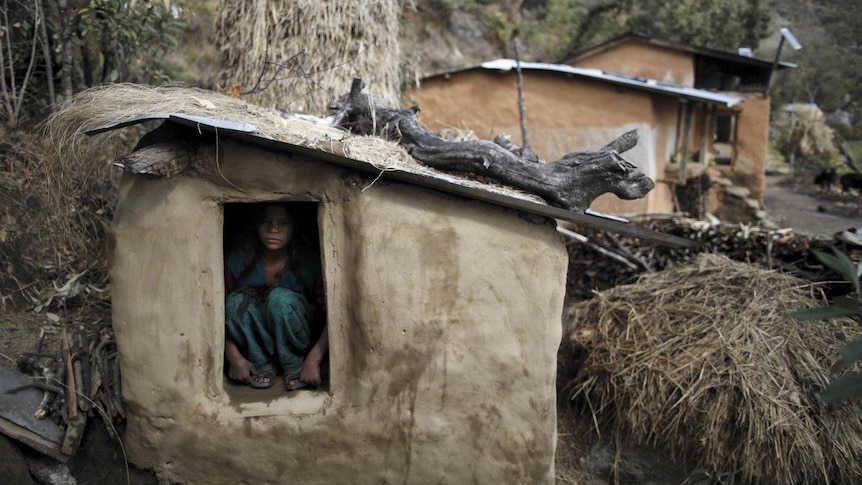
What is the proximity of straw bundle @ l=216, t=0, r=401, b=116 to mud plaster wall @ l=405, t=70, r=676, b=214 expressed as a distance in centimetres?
243

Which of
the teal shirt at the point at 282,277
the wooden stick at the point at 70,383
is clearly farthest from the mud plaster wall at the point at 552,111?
the wooden stick at the point at 70,383

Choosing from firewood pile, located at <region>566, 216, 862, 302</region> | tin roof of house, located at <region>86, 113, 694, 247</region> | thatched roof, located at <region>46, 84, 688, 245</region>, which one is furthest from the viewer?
firewood pile, located at <region>566, 216, 862, 302</region>

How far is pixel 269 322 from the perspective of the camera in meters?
4.49

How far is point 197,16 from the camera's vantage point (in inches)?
477

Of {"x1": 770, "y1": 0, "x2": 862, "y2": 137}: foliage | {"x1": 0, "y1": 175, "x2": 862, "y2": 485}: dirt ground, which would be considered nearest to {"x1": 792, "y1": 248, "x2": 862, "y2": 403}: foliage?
{"x1": 0, "y1": 175, "x2": 862, "y2": 485}: dirt ground

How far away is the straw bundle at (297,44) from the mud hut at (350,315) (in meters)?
3.48

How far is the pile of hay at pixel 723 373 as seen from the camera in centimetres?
526

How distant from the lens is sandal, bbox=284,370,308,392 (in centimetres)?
450

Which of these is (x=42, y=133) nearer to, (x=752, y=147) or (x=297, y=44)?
(x=297, y=44)

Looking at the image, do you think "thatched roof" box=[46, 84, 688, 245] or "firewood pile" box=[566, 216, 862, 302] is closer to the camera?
"thatched roof" box=[46, 84, 688, 245]

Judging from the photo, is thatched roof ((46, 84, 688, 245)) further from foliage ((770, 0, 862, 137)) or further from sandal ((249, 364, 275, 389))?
foliage ((770, 0, 862, 137))

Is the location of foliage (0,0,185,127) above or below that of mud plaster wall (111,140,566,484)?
above

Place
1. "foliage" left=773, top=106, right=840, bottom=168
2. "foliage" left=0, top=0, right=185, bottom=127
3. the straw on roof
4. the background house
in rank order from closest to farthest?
1. the straw on roof
2. "foliage" left=0, top=0, right=185, bottom=127
3. the background house
4. "foliage" left=773, top=106, right=840, bottom=168

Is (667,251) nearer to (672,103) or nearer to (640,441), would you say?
(640,441)
